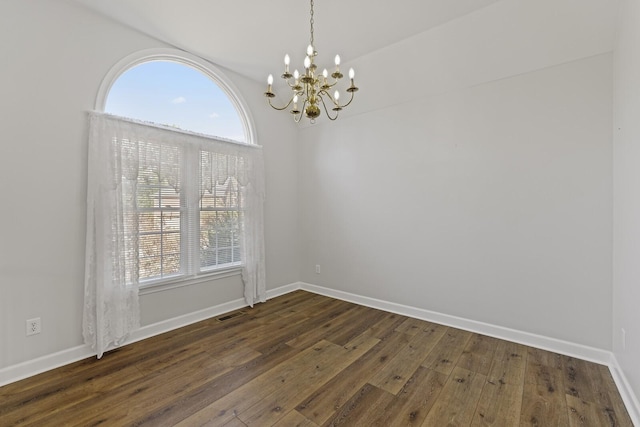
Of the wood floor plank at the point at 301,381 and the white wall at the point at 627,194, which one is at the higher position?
the white wall at the point at 627,194

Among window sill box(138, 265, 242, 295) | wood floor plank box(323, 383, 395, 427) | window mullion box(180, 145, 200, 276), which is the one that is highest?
window mullion box(180, 145, 200, 276)

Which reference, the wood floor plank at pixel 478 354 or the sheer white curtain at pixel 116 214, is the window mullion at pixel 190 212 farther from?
the wood floor plank at pixel 478 354

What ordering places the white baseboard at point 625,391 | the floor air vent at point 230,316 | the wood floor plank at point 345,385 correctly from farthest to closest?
the floor air vent at point 230,316 → the wood floor plank at point 345,385 → the white baseboard at point 625,391

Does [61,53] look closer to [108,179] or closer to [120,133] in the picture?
[120,133]

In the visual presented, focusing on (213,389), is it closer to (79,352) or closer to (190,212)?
(79,352)

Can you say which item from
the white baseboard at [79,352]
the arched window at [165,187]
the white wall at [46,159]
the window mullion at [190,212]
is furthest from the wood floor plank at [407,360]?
the white wall at [46,159]

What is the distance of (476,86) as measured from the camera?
116 inches

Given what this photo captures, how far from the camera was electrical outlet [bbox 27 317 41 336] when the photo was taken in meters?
2.25

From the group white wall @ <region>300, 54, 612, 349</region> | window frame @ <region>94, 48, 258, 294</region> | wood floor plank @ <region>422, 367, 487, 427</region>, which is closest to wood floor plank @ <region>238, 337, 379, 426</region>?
wood floor plank @ <region>422, 367, 487, 427</region>

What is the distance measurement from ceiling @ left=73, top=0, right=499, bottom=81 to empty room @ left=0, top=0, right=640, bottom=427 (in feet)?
0.09

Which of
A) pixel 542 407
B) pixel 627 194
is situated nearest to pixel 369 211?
pixel 627 194

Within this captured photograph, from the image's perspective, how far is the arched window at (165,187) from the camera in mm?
2539

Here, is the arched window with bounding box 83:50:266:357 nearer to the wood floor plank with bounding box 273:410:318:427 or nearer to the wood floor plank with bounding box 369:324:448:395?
the wood floor plank with bounding box 273:410:318:427

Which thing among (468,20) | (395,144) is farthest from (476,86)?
(395,144)
